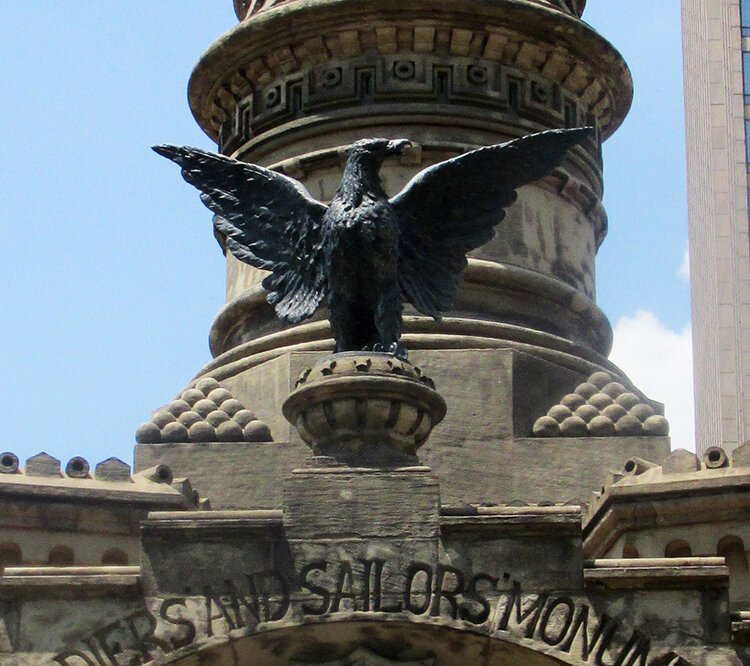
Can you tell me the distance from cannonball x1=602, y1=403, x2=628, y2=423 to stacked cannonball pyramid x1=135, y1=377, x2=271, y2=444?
3.46m

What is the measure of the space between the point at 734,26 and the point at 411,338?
4326 centimetres

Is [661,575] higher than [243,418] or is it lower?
lower

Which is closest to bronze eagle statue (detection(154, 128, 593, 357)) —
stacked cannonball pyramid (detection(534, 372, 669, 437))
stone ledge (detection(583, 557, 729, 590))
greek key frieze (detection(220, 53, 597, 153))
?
stacked cannonball pyramid (detection(534, 372, 669, 437))

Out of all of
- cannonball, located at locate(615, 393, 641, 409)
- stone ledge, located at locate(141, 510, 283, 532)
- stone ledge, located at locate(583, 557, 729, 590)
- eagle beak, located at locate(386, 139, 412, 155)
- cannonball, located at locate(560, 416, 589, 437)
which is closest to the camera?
stone ledge, located at locate(583, 557, 729, 590)

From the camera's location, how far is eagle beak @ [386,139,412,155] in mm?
25234

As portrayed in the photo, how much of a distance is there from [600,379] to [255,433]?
3712mm

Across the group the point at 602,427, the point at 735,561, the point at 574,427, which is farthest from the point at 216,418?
the point at 735,561

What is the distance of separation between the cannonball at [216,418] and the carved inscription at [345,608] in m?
6.25

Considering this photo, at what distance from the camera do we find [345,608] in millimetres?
22766

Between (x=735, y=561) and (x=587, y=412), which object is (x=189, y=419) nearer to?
(x=587, y=412)

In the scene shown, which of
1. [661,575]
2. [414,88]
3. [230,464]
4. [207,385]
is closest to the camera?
[661,575]

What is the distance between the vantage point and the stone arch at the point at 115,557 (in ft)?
88.7

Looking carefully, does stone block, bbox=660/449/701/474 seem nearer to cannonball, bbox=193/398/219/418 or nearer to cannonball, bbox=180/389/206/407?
cannonball, bbox=193/398/219/418

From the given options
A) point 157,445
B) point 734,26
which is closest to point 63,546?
point 157,445
